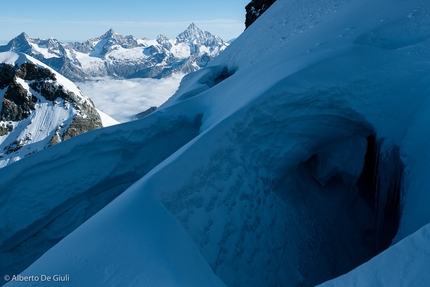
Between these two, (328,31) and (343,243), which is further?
(328,31)

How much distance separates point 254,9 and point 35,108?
2988cm

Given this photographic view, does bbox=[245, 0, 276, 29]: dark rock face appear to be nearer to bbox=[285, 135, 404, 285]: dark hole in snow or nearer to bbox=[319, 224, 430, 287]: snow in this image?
bbox=[285, 135, 404, 285]: dark hole in snow

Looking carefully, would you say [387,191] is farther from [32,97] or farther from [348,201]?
[32,97]

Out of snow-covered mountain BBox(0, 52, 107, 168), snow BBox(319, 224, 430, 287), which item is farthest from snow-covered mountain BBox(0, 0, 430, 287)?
snow-covered mountain BBox(0, 52, 107, 168)

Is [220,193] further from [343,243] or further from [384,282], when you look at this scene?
[343,243]

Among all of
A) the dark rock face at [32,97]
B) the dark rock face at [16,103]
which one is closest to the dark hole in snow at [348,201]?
the dark rock face at [32,97]

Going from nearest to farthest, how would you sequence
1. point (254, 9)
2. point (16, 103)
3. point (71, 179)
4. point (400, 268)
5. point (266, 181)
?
1. point (400, 268)
2. point (266, 181)
3. point (71, 179)
4. point (254, 9)
5. point (16, 103)

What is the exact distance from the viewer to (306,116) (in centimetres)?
659

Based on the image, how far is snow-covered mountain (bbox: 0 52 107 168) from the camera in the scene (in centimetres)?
3647

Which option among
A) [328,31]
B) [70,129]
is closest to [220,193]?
[328,31]

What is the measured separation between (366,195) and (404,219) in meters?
4.43

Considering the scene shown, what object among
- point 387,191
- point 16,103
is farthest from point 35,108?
point 387,191

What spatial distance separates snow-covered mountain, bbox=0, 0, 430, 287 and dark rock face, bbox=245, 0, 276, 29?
19012mm

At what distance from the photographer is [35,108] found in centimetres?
3894
